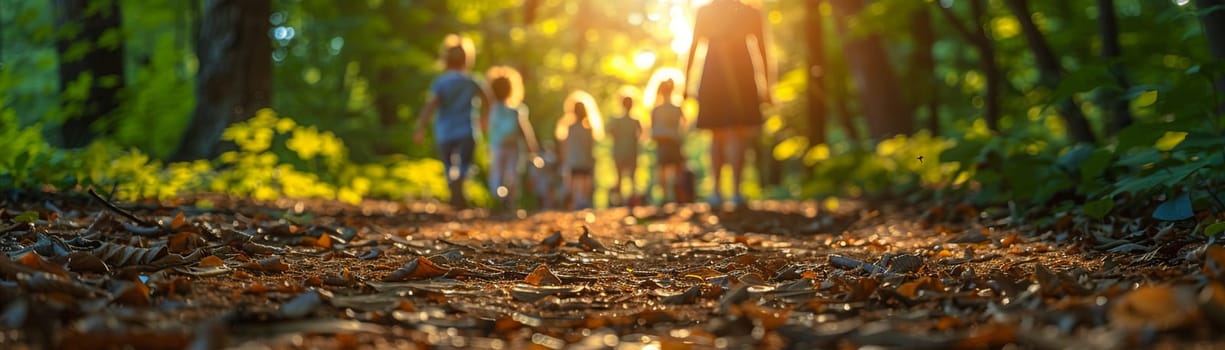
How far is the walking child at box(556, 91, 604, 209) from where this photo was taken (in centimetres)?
1413

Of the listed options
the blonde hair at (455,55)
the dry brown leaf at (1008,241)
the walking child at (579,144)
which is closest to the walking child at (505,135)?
the blonde hair at (455,55)

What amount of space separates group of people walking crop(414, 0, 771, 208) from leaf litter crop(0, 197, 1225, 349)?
4184 mm

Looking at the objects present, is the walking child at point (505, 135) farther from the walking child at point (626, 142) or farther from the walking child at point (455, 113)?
the walking child at point (626, 142)

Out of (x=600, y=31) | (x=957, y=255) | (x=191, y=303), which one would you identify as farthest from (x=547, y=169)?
(x=191, y=303)

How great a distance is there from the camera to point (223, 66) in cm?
1017

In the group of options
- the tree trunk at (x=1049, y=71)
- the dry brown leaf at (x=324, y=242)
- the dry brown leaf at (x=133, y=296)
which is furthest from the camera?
the tree trunk at (x=1049, y=71)

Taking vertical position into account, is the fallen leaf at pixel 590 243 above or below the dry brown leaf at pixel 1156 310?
below

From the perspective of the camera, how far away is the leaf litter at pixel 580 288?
82.6 inches

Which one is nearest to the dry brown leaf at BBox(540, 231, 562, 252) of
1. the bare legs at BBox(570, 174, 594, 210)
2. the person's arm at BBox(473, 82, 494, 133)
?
the person's arm at BBox(473, 82, 494, 133)

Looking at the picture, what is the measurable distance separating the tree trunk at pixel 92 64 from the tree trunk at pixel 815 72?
8.63 meters

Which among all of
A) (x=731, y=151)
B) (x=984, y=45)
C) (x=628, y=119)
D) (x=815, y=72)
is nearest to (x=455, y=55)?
(x=731, y=151)

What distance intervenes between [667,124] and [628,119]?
1111 mm

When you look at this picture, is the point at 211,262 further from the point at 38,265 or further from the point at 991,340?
the point at 991,340

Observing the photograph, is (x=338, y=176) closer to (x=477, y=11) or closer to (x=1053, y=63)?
(x=1053, y=63)
